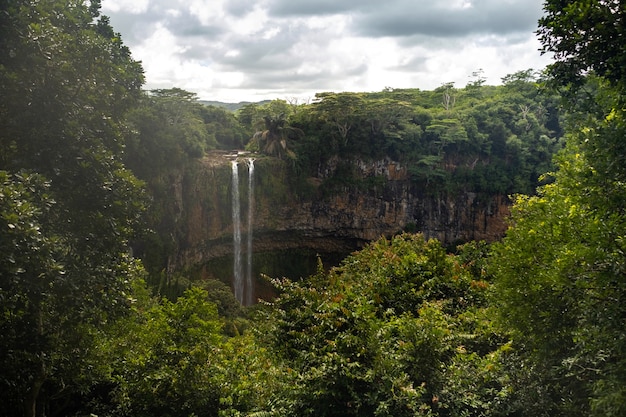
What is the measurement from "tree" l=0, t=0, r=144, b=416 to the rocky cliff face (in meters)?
21.0

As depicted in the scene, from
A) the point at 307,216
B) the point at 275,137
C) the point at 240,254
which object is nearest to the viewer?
the point at 240,254

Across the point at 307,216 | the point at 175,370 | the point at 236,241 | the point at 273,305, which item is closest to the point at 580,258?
the point at 273,305

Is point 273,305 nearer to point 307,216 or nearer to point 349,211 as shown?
point 307,216

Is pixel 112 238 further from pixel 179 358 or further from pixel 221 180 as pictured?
pixel 221 180

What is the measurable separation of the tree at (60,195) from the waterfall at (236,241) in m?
20.0

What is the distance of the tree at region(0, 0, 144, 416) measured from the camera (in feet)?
17.0

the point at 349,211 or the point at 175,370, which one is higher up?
the point at 175,370

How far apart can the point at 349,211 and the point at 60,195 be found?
25.4m

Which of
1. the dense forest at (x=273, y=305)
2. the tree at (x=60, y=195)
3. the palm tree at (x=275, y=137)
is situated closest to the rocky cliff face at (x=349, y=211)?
the palm tree at (x=275, y=137)

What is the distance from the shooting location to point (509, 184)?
98.7 ft

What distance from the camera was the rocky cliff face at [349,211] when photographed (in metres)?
28.2

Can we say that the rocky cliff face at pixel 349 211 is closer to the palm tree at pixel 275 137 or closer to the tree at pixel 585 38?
the palm tree at pixel 275 137

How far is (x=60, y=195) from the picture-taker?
5738 millimetres

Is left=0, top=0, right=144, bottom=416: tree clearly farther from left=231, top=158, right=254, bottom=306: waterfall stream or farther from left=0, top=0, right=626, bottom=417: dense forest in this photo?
left=231, top=158, right=254, bottom=306: waterfall stream
